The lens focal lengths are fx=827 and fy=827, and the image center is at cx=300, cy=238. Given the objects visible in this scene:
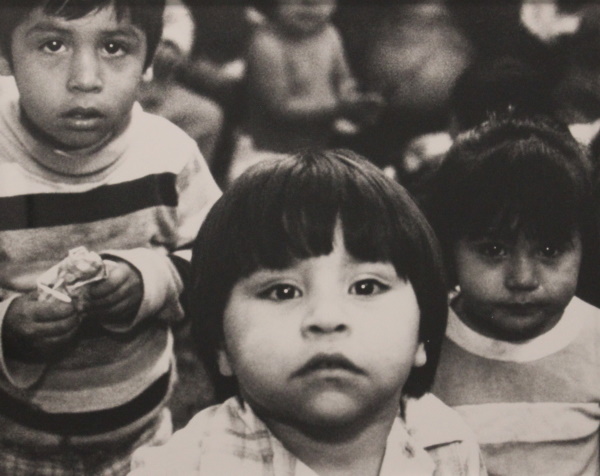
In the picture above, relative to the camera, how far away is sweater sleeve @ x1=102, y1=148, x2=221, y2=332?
3.71 ft

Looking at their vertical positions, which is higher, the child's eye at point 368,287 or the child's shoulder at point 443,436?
the child's eye at point 368,287

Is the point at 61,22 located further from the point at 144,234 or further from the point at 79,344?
the point at 79,344

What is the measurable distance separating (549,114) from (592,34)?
0.14 meters

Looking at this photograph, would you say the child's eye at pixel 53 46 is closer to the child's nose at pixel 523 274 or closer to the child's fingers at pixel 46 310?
the child's fingers at pixel 46 310

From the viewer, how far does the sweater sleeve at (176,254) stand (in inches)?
44.5

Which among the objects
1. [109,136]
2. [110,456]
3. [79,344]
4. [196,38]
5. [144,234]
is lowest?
[110,456]

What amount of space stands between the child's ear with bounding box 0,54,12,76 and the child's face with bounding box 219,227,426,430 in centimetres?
44

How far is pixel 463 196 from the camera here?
3.79ft

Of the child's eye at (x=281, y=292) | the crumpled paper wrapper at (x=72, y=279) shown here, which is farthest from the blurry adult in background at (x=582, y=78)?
the crumpled paper wrapper at (x=72, y=279)

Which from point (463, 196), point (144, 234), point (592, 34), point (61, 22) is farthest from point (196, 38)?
point (592, 34)

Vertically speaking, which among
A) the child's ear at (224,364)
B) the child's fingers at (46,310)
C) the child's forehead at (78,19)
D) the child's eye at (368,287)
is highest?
the child's forehead at (78,19)

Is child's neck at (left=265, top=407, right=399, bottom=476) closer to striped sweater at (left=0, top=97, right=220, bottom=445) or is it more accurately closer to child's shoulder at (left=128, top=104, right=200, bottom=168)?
striped sweater at (left=0, top=97, right=220, bottom=445)

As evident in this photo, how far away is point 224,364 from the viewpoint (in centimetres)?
111

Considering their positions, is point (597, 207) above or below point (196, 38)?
below
